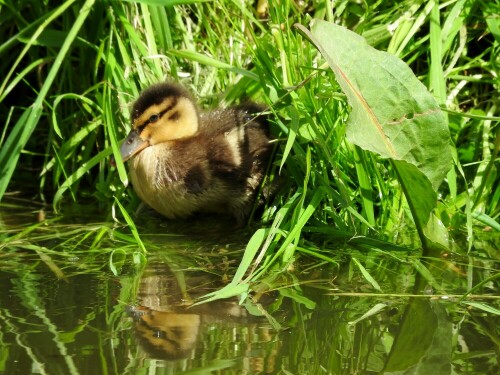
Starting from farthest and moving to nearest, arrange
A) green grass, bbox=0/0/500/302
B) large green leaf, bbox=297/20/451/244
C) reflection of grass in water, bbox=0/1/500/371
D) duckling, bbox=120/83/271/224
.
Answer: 1. duckling, bbox=120/83/271/224
2. green grass, bbox=0/0/500/302
3. reflection of grass in water, bbox=0/1/500/371
4. large green leaf, bbox=297/20/451/244

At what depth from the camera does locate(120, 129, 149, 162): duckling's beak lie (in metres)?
3.67

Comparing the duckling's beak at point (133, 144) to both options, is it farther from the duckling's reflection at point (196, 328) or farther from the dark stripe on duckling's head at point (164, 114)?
the duckling's reflection at point (196, 328)

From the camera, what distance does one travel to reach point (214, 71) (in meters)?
3.94

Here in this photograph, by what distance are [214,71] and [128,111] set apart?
15.3 inches

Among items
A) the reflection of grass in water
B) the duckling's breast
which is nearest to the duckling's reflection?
the reflection of grass in water

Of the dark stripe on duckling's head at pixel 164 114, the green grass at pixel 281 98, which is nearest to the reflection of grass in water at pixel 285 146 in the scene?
the green grass at pixel 281 98

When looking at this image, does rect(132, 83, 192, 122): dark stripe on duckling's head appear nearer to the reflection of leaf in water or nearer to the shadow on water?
the shadow on water

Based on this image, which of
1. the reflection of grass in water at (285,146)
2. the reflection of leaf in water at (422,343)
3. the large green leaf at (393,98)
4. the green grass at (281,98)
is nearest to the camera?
the reflection of leaf in water at (422,343)

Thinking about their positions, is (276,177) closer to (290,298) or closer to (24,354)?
(290,298)

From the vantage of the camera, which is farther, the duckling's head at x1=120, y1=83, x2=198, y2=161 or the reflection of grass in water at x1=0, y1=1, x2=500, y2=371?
the duckling's head at x1=120, y1=83, x2=198, y2=161

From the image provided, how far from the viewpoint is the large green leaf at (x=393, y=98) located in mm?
2928

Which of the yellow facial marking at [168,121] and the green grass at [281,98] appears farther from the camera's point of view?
the yellow facial marking at [168,121]

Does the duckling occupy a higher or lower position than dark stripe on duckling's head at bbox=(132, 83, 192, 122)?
lower

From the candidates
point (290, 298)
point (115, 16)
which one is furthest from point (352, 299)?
point (115, 16)
